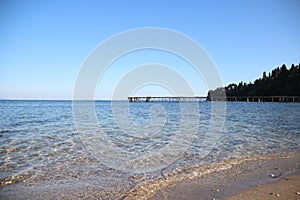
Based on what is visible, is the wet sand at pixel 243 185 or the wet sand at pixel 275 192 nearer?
the wet sand at pixel 275 192

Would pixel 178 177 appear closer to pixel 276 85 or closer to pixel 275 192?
pixel 275 192

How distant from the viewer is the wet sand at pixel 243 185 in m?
4.16

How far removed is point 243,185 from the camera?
472 cm

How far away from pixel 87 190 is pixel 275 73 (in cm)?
11144

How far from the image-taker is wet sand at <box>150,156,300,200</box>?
416 centimetres

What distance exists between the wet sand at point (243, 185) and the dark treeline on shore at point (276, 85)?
70.4 metres

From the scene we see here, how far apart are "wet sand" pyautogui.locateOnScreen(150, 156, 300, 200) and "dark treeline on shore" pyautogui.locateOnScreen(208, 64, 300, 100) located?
70.4 metres

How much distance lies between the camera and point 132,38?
10.2m

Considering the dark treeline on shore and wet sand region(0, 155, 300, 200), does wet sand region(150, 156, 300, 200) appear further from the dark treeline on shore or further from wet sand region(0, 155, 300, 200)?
the dark treeline on shore

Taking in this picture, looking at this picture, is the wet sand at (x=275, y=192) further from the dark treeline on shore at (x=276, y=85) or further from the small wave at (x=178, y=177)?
the dark treeline on shore at (x=276, y=85)

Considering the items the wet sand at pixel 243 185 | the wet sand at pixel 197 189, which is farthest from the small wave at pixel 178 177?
the wet sand at pixel 243 185

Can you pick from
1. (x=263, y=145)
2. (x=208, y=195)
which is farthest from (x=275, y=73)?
(x=208, y=195)

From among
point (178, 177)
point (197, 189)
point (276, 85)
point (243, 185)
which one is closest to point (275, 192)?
point (243, 185)

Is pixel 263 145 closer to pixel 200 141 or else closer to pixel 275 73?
pixel 200 141
